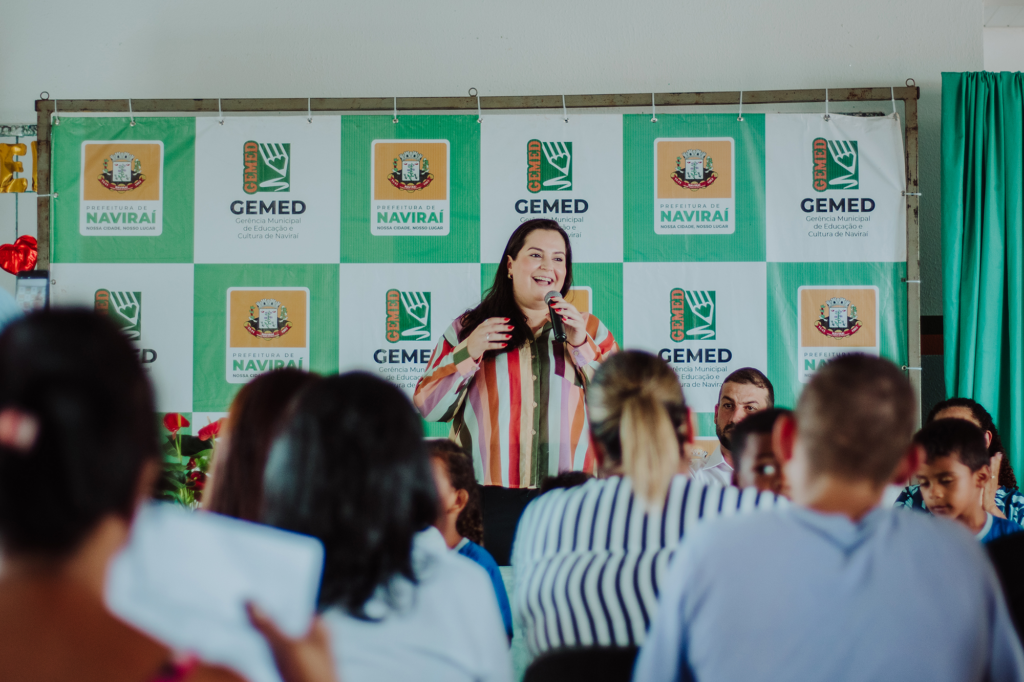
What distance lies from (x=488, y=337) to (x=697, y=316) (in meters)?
0.96

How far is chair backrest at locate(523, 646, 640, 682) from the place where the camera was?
1037 mm

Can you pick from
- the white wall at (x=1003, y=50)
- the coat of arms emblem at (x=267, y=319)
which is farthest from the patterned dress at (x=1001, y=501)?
the white wall at (x=1003, y=50)

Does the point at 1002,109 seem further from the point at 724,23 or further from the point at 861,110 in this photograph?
the point at 724,23

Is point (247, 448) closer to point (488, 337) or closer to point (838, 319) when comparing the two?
point (488, 337)

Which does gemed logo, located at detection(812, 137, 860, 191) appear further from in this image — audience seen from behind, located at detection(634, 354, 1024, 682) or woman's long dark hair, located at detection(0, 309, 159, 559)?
woman's long dark hair, located at detection(0, 309, 159, 559)

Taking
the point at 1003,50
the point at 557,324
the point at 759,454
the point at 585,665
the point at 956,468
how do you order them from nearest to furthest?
1. the point at 585,665
2. the point at 759,454
3. the point at 956,468
4. the point at 557,324
5. the point at 1003,50

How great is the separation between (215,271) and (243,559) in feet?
10.4

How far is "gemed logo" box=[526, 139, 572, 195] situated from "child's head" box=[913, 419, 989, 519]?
73.4 inches

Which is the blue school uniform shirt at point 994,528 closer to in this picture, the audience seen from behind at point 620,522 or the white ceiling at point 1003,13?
the audience seen from behind at point 620,522

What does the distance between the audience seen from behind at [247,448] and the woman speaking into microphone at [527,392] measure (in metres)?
1.87

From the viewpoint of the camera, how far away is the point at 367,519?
90 cm

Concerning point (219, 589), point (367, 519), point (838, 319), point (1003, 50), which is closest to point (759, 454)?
point (367, 519)

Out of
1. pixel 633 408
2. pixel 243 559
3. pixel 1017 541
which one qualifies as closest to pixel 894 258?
pixel 1017 541

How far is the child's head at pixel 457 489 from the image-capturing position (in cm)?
203
